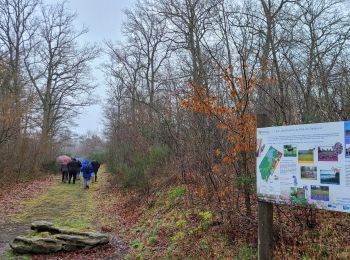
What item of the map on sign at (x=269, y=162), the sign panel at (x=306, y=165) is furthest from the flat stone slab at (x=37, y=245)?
the map on sign at (x=269, y=162)

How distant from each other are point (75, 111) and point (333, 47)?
3150 cm

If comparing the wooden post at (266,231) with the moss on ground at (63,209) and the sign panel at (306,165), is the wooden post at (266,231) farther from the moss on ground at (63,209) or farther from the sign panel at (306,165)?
the moss on ground at (63,209)

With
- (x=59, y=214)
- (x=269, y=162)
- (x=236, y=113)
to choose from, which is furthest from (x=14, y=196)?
(x=269, y=162)

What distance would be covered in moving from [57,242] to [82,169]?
44.9ft

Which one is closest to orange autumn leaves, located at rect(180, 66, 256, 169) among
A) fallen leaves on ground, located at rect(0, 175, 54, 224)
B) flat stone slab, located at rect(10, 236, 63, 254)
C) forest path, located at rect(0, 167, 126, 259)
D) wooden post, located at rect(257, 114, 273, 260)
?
wooden post, located at rect(257, 114, 273, 260)

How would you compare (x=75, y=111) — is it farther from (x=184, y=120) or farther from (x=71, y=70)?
(x=184, y=120)

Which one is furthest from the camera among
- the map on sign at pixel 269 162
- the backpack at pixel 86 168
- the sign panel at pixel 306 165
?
the backpack at pixel 86 168

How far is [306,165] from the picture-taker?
179 inches

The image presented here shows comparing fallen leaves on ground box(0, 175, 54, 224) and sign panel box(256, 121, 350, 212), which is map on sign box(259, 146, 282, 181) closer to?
sign panel box(256, 121, 350, 212)

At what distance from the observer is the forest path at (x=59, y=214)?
9742mm

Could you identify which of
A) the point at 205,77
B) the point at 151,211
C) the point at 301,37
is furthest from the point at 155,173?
the point at 301,37

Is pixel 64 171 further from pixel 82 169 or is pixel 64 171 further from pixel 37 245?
pixel 37 245

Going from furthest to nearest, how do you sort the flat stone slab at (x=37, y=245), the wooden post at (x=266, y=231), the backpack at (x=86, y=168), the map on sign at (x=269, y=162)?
the backpack at (x=86, y=168)
the flat stone slab at (x=37, y=245)
the wooden post at (x=266, y=231)
the map on sign at (x=269, y=162)

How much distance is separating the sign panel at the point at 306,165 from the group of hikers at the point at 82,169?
689 inches
